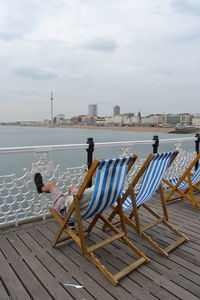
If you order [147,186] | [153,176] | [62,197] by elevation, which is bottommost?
[62,197]

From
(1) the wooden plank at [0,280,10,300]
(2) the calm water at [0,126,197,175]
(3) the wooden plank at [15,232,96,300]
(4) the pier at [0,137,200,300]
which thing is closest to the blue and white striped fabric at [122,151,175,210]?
(4) the pier at [0,137,200,300]

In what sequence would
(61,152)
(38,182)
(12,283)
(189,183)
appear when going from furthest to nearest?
(61,152) < (189,183) < (38,182) < (12,283)

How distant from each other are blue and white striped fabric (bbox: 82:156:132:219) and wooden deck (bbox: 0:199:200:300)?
54cm

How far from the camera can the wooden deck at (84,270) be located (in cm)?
207

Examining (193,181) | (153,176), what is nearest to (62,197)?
(153,176)

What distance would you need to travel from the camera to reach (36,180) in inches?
128

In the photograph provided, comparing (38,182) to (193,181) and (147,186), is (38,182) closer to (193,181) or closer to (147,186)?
(147,186)

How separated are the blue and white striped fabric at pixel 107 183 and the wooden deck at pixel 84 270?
0.54m

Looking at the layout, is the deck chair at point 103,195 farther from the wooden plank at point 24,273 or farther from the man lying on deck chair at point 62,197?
the wooden plank at point 24,273

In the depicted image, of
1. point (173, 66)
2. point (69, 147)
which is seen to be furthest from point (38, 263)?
point (173, 66)

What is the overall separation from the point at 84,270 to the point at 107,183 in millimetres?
865

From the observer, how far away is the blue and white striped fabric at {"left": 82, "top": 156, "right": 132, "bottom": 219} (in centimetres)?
228

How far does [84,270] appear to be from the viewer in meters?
2.37

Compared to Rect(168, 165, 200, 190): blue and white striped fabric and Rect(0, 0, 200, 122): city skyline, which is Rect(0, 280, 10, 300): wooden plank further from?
Rect(0, 0, 200, 122): city skyline
